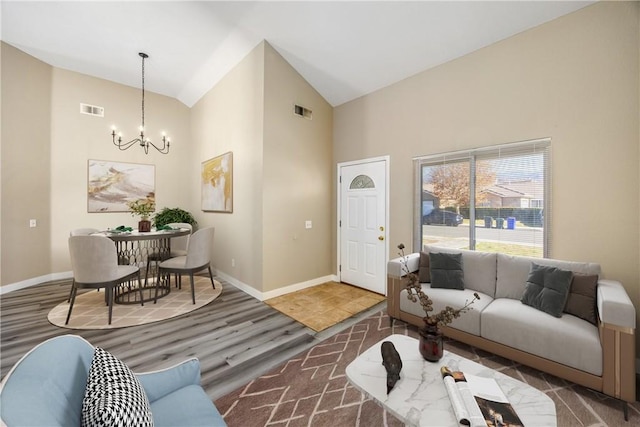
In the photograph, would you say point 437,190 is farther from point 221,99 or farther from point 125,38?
point 125,38

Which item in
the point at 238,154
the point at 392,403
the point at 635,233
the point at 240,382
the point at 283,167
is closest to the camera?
the point at 392,403

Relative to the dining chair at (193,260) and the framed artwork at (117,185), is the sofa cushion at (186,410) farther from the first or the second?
the framed artwork at (117,185)

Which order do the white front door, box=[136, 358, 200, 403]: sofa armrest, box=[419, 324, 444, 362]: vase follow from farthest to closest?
the white front door → box=[419, 324, 444, 362]: vase → box=[136, 358, 200, 403]: sofa armrest

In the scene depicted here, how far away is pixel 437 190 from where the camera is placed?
348 cm

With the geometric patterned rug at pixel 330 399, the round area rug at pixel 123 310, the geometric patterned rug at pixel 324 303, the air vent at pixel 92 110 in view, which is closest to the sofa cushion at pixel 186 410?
the geometric patterned rug at pixel 330 399

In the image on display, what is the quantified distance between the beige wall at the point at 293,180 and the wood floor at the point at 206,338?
80cm

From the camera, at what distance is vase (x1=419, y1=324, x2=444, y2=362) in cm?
160

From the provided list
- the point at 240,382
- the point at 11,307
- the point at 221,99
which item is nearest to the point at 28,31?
the point at 221,99

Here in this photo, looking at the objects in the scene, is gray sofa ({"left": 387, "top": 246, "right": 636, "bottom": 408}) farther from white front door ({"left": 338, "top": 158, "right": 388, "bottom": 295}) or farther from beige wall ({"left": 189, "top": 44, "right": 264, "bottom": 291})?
beige wall ({"left": 189, "top": 44, "right": 264, "bottom": 291})

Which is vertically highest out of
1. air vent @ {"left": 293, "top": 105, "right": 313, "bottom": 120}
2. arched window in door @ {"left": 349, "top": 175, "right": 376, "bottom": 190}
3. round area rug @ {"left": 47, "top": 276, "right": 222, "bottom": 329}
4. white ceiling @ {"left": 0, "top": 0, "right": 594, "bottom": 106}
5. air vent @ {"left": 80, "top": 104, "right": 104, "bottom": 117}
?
white ceiling @ {"left": 0, "top": 0, "right": 594, "bottom": 106}

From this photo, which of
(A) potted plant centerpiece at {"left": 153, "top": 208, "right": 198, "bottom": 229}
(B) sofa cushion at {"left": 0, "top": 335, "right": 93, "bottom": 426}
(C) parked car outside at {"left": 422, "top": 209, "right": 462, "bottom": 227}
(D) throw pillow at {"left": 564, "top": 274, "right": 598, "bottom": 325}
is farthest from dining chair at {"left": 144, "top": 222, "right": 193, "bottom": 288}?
(D) throw pillow at {"left": 564, "top": 274, "right": 598, "bottom": 325}

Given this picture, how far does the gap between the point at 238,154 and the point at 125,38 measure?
227cm

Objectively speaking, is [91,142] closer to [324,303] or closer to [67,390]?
[324,303]

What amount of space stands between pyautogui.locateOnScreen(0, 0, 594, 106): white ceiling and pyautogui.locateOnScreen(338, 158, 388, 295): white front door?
4.32 feet
